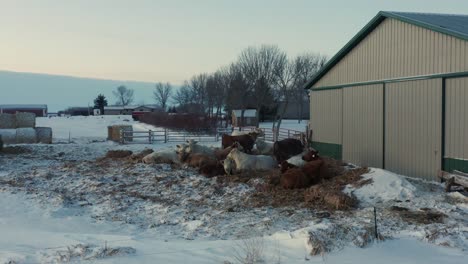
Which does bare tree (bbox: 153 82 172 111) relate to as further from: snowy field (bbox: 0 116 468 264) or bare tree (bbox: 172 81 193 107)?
snowy field (bbox: 0 116 468 264)

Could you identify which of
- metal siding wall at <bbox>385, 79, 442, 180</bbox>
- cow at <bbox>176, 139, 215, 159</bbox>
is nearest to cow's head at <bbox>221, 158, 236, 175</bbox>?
cow at <bbox>176, 139, 215, 159</bbox>

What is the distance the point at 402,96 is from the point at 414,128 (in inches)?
51.7

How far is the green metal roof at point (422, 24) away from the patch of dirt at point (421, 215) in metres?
5.82

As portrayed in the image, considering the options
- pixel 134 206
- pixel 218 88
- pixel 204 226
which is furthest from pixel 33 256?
pixel 218 88

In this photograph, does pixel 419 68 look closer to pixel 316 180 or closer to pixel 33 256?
pixel 316 180

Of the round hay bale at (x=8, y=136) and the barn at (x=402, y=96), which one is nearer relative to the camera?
the barn at (x=402, y=96)

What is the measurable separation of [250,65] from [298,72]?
882 cm

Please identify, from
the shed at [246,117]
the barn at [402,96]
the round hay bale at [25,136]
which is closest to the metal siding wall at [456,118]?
the barn at [402,96]

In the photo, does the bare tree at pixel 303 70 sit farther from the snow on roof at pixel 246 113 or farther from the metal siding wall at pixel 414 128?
the metal siding wall at pixel 414 128

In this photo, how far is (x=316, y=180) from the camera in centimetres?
1467

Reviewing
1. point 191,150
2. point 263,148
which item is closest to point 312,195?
point 191,150

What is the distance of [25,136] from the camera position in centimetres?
3816

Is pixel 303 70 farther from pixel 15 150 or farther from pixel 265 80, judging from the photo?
pixel 15 150

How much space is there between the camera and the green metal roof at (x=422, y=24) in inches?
586
